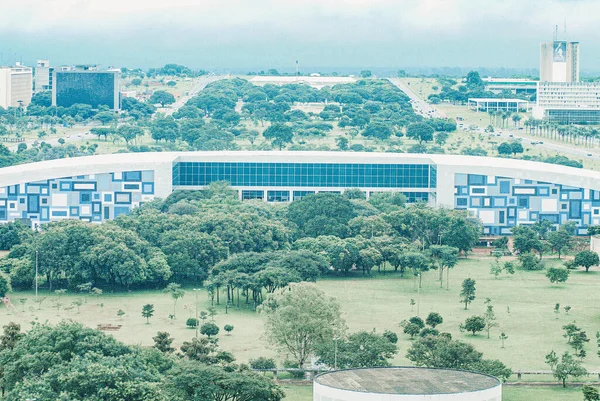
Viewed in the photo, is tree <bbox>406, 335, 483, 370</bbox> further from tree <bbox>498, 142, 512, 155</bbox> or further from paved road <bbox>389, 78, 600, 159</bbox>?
paved road <bbox>389, 78, 600, 159</bbox>

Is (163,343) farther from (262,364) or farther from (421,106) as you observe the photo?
(421,106)

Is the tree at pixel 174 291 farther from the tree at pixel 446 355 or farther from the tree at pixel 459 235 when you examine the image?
the tree at pixel 459 235

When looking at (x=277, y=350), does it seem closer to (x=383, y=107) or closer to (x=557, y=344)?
(x=557, y=344)

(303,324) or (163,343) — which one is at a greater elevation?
(303,324)

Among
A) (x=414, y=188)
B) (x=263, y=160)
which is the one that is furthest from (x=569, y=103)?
(x=263, y=160)

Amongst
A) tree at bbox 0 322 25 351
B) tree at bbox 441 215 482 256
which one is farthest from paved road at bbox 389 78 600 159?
tree at bbox 0 322 25 351

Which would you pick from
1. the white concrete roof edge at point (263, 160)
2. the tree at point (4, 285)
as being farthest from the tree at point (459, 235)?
the tree at point (4, 285)

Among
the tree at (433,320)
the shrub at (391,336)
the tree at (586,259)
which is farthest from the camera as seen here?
the tree at (586,259)
